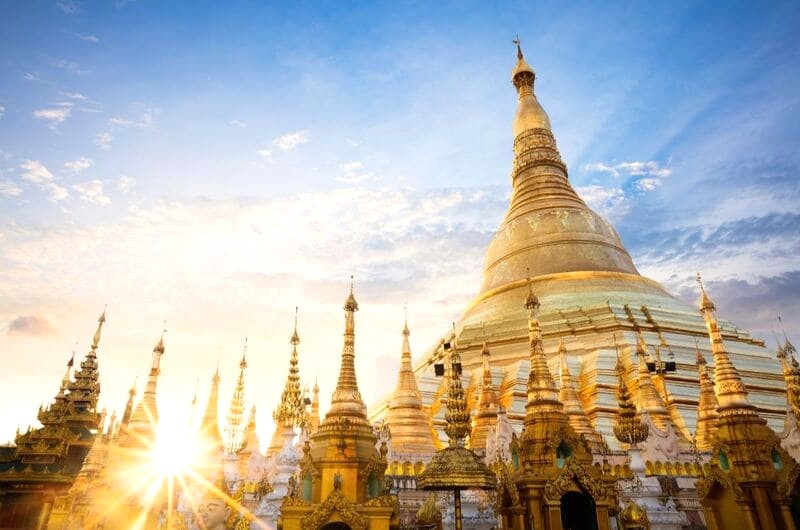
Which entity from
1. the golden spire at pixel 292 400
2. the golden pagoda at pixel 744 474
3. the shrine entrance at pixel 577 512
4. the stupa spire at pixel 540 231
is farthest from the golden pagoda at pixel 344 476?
the stupa spire at pixel 540 231

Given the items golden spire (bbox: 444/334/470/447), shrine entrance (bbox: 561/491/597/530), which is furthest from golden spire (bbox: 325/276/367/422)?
shrine entrance (bbox: 561/491/597/530)

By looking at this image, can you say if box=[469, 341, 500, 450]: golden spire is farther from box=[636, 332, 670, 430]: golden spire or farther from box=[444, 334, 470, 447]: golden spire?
box=[444, 334, 470, 447]: golden spire

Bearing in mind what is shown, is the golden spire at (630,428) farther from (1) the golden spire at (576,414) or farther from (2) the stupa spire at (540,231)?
(2) the stupa spire at (540,231)

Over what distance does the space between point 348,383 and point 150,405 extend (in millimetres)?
6707

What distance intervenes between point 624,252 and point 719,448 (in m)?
22.6

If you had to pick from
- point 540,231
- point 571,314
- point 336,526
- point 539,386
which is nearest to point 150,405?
point 336,526

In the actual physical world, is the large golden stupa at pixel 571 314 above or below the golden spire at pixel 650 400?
above

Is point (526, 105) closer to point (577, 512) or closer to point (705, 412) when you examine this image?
point (705, 412)

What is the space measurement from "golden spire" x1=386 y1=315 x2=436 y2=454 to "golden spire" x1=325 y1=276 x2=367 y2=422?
227 inches

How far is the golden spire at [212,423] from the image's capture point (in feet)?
49.9

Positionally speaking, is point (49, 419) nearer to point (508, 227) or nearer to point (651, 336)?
point (651, 336)

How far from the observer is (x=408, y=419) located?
51.6 ft

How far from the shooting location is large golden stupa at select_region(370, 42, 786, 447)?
19.2 meters

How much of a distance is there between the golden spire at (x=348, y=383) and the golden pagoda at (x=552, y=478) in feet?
9.30
